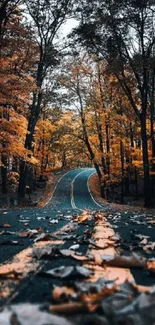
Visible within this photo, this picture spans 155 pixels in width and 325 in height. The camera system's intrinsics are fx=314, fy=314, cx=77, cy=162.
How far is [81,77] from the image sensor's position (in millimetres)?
29609

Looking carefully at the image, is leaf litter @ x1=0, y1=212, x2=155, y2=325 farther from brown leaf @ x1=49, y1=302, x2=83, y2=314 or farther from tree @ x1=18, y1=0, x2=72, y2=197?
tree @ x1=18, y1=0, x2=72, y2=197

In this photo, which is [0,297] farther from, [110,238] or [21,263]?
[110,238]

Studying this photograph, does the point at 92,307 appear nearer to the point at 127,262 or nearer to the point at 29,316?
the point at 29,316

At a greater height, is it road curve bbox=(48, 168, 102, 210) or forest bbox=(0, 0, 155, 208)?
forest bbox=(0, 0, 155, 208)

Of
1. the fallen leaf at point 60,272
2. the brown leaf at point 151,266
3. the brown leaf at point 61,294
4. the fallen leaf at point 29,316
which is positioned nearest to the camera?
the fallen leaf at point 29,316

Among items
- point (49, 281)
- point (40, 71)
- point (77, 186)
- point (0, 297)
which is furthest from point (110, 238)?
point (77, 186)

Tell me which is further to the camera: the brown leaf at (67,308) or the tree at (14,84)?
the tree at (14,84)

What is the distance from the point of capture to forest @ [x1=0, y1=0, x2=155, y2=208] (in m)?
15.7

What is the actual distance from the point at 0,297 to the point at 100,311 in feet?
1.56

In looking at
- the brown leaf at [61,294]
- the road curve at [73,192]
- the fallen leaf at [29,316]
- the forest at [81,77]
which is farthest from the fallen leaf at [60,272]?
the road curve at [73,192]

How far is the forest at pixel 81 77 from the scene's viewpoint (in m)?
15.7

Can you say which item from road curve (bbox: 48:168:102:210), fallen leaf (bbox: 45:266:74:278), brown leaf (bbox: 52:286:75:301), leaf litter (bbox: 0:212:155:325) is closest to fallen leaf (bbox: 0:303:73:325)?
leaf litter (bbox: 0:212:155:325)

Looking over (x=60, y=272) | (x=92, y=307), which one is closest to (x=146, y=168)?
(x=60, y=272)

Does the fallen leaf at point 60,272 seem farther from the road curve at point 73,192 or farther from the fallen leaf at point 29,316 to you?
the road curve at point 73,192
